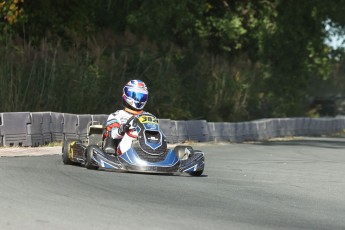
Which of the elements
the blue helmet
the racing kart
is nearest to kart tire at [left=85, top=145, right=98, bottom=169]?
the racing kart

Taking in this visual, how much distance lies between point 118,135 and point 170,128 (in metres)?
9.49

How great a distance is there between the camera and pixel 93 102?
949 inches

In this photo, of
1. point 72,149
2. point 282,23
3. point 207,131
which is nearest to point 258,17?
point 282,23

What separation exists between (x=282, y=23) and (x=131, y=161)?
25220 mm

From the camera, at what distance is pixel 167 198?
10.8 meters

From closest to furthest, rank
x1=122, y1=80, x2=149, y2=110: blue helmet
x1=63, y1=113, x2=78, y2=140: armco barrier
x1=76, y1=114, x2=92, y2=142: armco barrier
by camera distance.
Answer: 1. x1=122, y1=80, x2=149, y2=110: blue helmet
2. x1=63, y1=113, x2=78, y2=140: armco barrier
3. x1=76, y1=114, x2=92, y2=142: armco barrier

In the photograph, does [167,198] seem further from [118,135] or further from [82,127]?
[82,127]

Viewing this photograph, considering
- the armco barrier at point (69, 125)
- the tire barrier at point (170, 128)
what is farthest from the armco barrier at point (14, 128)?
the armco barrier at point (69, 125)

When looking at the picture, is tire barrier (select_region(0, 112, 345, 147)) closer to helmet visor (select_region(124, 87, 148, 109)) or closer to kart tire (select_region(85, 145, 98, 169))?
helmet visor (select_region(124, 87, 148, 109))

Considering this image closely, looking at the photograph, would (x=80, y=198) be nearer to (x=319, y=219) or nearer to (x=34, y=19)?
(x=319, y=219)

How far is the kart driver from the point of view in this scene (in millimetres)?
14031

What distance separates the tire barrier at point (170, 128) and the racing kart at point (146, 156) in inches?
79.1

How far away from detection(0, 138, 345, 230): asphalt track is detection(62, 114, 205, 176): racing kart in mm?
169

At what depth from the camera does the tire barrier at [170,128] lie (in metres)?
18.6
